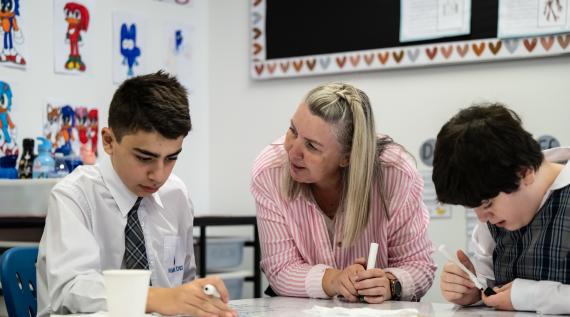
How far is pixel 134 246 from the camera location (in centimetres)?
185

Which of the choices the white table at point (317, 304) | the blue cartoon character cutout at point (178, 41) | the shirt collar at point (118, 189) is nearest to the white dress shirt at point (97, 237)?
the shirt collar at point (118, 189)

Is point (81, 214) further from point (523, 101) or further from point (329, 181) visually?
point (523, 101)

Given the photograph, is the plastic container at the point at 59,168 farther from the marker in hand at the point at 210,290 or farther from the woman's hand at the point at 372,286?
the marker in hand at the point at 210,290

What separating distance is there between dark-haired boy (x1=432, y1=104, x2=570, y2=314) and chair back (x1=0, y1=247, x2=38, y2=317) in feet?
3.10

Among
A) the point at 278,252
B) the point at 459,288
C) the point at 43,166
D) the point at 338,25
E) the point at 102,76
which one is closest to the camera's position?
the point at 459,288

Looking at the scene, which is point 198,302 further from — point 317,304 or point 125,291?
point 317,304

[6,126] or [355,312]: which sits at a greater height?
[6,126]

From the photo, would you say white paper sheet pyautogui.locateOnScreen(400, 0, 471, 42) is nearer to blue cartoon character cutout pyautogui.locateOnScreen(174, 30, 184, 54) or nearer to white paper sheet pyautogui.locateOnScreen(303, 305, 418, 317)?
blue cartoon character cutout pyautogui.locateOnScreen(174, 30, 184, 54)

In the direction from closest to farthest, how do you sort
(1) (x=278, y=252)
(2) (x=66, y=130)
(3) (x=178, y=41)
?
(1) (x=278, y=252) → (2) (x=66, y=130) → (3) (x=178, y=41)

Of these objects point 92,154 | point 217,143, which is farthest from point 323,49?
point 92,154

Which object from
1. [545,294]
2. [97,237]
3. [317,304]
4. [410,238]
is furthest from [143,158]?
[545,294]

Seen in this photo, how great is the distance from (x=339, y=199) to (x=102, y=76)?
1724mm

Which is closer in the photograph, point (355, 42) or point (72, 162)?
point (72, 162)

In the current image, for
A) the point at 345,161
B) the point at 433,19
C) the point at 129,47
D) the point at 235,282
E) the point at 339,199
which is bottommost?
the point at 235,282
